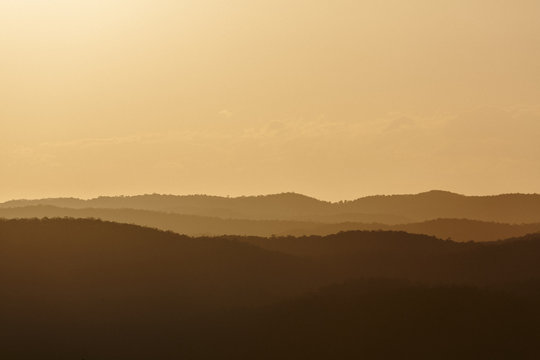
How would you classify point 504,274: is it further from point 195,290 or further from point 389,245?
point 195,290

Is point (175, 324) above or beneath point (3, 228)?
beneath

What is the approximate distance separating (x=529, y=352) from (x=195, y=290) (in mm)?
42648

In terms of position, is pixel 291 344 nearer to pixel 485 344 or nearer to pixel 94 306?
pixel 485 344

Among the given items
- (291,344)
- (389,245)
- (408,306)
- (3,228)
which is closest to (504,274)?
(389,245)

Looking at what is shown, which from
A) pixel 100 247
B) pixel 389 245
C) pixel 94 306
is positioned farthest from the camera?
pixel 389 245

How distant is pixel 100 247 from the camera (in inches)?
5413

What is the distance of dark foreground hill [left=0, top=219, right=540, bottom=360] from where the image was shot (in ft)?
328

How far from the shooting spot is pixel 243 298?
120 meters

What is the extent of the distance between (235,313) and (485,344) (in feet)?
90.8

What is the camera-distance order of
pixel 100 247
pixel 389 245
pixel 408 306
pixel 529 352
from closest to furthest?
1. pixel 529 352
2. pixel 408 306
3. pixel 100 247
4. pixel 389 245

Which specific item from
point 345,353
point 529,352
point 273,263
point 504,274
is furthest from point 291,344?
point 504,274

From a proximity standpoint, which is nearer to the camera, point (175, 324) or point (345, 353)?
point (345, 353)

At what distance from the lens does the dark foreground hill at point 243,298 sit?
100125 millimetres

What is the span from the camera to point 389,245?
548 ft
